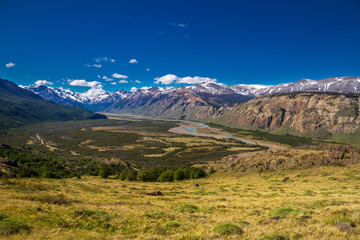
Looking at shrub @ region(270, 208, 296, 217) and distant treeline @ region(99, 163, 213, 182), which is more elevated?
shrub @ region(270, 208, 296, 217)

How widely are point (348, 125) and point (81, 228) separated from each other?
260m

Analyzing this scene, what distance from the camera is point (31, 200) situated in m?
15.6

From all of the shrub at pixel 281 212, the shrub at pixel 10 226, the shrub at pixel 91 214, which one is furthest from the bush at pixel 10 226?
the shrub at pixel 281 212

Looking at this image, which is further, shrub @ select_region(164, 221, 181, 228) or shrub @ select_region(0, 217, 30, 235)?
shrub @ select_region(164, 221, 181, 228)

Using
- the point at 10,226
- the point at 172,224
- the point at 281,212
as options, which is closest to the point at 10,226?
the point at 10,226

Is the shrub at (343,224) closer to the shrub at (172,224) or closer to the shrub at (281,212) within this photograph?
the shrub at (281,212)

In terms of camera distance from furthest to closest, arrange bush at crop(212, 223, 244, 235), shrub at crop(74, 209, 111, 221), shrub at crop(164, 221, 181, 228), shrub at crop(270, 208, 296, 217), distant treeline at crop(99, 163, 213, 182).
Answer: distant treeline at crop(99, 163, 213, 182), shrub at crop(270, 208, 296, 217), shrub at crop(74, 209, 111, 221), shrub at crop(164, 221, 181, 228), bush at crop(212, 223, 244, 235)

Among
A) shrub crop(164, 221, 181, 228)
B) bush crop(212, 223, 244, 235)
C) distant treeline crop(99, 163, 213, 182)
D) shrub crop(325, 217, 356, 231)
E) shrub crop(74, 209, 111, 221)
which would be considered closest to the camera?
shrub crop(325, 217, 356, 231)

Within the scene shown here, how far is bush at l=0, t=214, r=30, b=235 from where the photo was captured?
8.74m

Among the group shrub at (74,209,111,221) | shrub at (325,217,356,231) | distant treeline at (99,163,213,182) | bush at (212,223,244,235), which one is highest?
shrub at (325,217,356,231)

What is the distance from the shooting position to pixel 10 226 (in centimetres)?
899

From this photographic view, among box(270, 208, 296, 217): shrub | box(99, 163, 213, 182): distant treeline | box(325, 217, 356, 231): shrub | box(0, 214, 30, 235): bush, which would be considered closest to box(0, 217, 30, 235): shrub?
box(0, 214, 30, 235): bush

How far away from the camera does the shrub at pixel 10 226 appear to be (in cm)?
874

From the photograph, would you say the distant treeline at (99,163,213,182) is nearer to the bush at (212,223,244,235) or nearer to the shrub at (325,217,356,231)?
the bush at (212,223,244,235)
